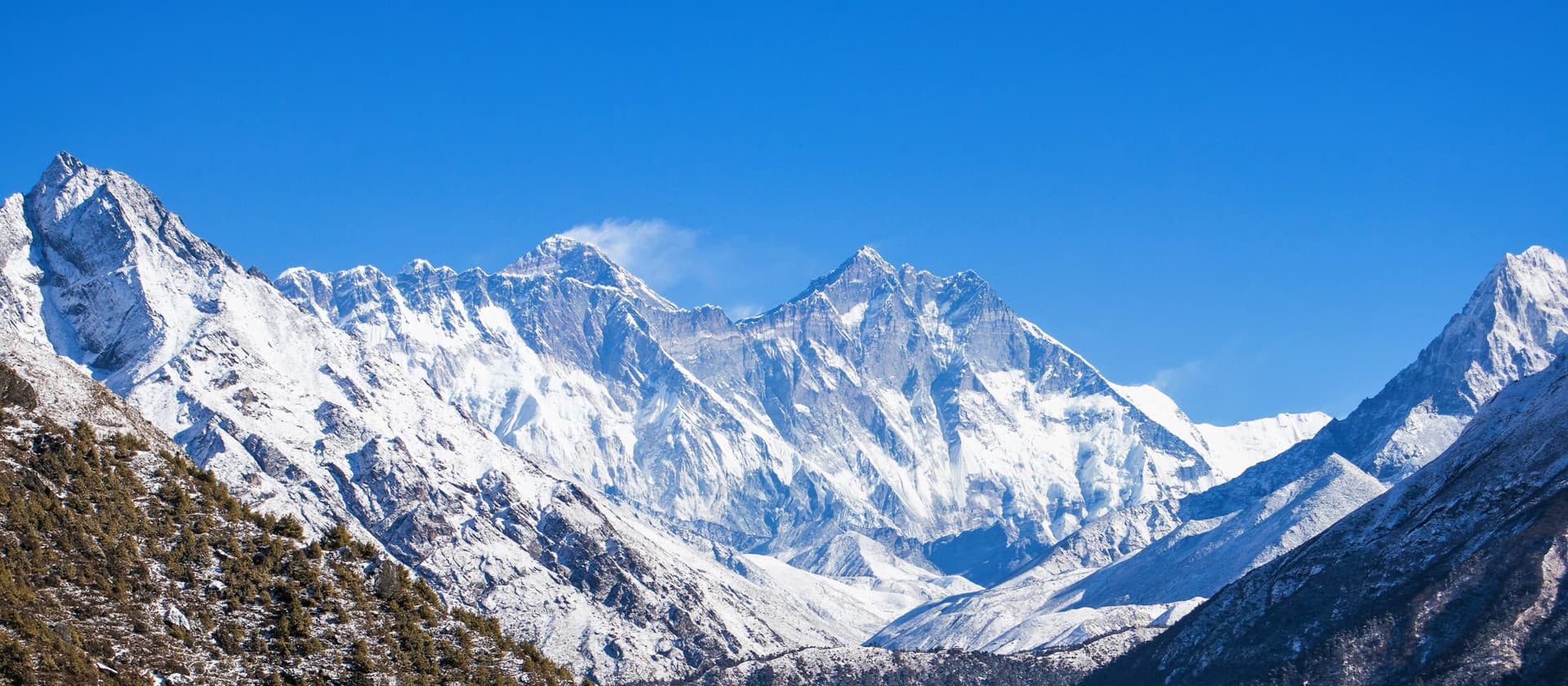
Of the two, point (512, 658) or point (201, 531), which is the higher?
point (201, 531)

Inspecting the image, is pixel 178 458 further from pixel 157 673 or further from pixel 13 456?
Answer: pixel 157 673

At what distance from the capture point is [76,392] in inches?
4481

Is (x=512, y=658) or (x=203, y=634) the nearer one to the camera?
(x=203, y=634)

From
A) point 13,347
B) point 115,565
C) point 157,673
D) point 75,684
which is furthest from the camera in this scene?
point 13,347

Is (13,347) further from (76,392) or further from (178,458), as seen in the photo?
(178,458)

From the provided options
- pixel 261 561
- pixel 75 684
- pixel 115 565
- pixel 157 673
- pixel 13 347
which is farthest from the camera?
pixel 13 347

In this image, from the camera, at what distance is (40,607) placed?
84500 mm

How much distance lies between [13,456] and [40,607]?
16340 millimetres

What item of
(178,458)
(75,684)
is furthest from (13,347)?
(75,684)

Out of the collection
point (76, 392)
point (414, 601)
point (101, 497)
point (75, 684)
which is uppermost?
point (76, 392)

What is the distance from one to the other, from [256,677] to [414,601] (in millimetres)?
14600

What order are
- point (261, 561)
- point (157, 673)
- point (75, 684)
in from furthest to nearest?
point (261, 561), point (157, 673), point (75, 684)

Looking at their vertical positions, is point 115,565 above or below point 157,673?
above

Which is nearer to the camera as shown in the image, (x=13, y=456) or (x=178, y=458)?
(x=13, y=456)
